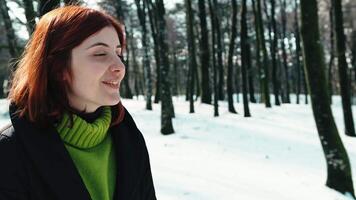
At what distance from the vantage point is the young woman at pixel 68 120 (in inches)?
69.6

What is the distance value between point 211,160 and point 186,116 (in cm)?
835

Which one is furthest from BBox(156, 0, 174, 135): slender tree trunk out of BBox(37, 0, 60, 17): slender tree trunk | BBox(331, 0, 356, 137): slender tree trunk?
BBox(37, 0, 60, 17): slender tree trunk

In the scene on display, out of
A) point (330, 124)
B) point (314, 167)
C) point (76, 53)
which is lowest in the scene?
point (314, 167)

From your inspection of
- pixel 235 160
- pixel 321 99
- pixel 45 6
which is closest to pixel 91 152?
pixel 45 6

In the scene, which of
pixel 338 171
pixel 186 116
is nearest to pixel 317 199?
pixel 338 171

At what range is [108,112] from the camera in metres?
2.19

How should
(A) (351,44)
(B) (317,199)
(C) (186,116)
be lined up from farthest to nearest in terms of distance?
(A) (351,44)
(C) (186,116)
(B) (317,199)

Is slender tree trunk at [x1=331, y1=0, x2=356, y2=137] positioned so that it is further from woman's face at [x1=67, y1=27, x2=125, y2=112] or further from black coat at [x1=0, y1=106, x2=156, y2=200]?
black coat at [x1=0, y1=106, x2=156, y2=200]

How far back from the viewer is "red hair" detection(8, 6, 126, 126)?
6.37 ft

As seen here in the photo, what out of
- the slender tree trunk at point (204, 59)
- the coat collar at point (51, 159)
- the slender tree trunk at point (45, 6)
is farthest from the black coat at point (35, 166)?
the slender tree trunk at point (204, 59)

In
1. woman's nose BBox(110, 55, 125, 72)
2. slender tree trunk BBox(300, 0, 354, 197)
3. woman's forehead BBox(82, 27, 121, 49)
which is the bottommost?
slender tree trunk BBox(300, 0, 354, 197)

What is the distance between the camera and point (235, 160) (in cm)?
1062

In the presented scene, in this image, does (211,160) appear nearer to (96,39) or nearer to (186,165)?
(186,165)

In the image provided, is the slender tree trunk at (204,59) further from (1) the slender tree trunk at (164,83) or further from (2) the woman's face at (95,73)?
(2) the woman's face at (95,73)
